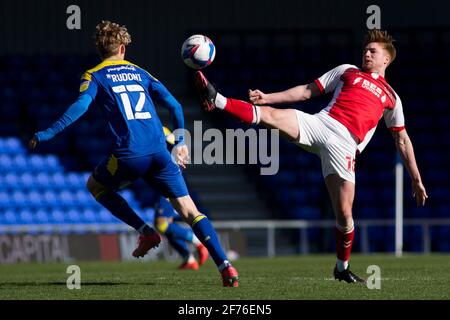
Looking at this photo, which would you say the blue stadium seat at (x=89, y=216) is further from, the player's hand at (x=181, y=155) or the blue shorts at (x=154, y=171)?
the player's hand at (x=181, y=155)

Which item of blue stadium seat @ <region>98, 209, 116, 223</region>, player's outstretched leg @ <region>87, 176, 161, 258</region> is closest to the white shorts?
player's outstretched leg @ <region>87, 176, 161, 258</region>

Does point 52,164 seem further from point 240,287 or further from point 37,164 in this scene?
point 240,287

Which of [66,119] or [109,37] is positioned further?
[109,37]

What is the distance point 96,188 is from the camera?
347 inches

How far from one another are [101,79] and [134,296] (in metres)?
1.86

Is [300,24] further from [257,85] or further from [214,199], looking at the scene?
[214,199]

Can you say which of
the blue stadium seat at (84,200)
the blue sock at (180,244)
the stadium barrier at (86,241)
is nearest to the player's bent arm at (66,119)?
the blue sock at (180,244)

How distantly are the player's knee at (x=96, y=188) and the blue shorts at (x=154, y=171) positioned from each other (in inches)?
10.0

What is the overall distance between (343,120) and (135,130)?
1743 mm

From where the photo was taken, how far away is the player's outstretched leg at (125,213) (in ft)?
29.0

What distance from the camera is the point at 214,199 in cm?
2200

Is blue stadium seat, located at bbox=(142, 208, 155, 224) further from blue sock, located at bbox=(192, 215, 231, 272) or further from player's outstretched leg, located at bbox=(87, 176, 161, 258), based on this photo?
blue sock, located at bbox=(192, 215, 231, 272)

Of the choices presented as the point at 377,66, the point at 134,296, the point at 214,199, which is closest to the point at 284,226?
the point at 214,199

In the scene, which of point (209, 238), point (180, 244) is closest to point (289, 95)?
point (209, 238)
